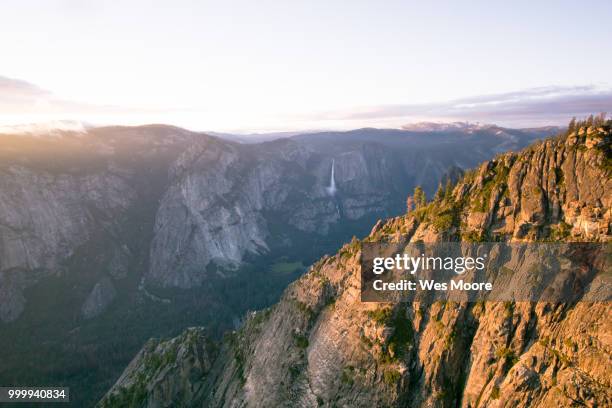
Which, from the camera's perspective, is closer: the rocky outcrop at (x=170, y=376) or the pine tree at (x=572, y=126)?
the pine tree at (x=572, y=126)

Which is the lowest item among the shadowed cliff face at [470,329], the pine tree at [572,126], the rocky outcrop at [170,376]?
the rocky outcrop at [170,376]

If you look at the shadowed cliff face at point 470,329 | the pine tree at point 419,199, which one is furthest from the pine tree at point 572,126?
the pine tree at point 419,199

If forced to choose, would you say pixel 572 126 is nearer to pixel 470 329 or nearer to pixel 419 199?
pixel 419 199

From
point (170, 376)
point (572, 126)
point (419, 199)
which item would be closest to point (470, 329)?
point (572, 126)

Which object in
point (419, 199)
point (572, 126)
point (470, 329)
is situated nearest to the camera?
point (470, 329)

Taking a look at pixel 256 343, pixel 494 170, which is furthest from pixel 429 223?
pixel 256 343

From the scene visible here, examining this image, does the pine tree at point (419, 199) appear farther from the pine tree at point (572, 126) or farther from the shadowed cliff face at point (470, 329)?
the pine tree at point (572, 126)

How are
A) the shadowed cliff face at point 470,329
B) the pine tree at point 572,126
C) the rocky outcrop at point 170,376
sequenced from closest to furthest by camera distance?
the shadowed cliff face at point 470,329, the pine tree at point 572,126, the rocky outcrop at point 170,376

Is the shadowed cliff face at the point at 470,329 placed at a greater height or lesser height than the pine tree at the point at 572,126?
lesser

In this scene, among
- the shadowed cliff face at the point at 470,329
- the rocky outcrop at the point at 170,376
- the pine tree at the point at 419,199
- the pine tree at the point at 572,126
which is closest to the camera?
the shadowed cliff face at the point at 470,329
